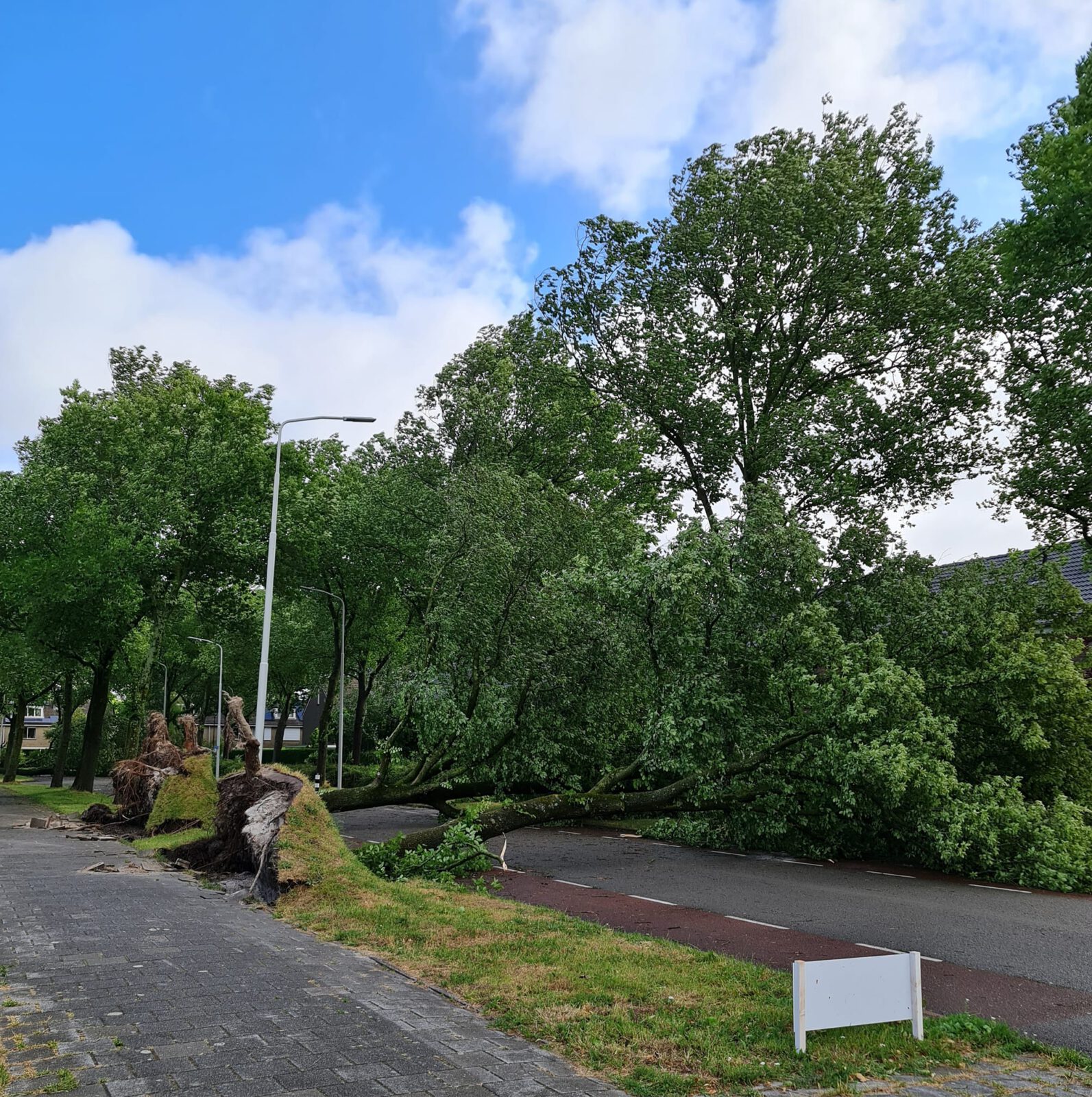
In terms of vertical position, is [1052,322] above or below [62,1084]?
above

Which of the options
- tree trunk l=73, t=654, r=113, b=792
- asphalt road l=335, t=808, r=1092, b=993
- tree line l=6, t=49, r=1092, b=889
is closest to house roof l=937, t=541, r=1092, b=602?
tree line l=6, t=49, r=1092, b=889

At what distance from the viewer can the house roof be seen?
57.8 feet

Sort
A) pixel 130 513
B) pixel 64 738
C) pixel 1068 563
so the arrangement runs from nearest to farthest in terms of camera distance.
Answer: pixel 1068 563, pixel 130 513, pixel 64 738

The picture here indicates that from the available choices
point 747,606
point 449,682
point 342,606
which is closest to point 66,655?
point 342,606

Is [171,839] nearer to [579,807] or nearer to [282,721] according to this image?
[579,807]

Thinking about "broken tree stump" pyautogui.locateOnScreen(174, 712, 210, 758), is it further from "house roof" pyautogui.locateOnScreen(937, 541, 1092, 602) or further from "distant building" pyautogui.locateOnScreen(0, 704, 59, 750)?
"distant building" pyautogui.locateOnScreen(0, 704, 59, 750)

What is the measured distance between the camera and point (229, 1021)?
5.50 m

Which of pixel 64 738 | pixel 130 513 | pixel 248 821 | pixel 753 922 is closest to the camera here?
pixel 753 922

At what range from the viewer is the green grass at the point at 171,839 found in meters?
15.0

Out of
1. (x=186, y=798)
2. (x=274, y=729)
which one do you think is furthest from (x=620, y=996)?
(x=274, y=729)

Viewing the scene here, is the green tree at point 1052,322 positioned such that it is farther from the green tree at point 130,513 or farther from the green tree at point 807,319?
the green tree at point 130,513

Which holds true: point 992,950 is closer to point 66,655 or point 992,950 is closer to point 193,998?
point 193,998

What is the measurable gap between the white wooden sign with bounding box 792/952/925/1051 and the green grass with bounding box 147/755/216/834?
14.1 metres

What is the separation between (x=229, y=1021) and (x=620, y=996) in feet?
8.73
